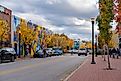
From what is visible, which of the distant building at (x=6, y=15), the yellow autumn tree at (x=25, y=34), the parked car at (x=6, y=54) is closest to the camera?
the parked car at (x=6, y=54)

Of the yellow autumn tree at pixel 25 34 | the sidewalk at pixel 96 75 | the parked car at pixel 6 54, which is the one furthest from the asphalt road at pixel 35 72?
the yellow autumn tree at pixel 25 34

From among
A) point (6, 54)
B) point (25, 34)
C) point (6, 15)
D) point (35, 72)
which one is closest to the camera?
point (35, 72)

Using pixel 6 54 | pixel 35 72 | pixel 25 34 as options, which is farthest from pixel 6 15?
pixel 35 72

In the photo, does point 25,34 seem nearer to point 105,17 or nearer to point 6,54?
point 6,54

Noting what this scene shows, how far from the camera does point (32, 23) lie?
91250 mm

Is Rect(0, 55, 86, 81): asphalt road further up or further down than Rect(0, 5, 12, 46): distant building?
further down

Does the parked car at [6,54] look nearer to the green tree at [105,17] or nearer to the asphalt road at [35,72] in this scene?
the asphalt road at [35,72]

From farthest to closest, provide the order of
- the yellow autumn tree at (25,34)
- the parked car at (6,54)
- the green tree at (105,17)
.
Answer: the yellow autumn tree at (25,34) < the parked car at (6,54) < the green tree at (105,17)

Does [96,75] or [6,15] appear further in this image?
[6,15]

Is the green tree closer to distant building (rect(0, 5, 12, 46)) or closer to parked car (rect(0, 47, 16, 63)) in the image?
parked car (rect(0, 47, 16, 63))

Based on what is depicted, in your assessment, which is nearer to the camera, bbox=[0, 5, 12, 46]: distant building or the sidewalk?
the sidewalk

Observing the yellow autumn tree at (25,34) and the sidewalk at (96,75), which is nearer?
the sidewalk at (96,75)

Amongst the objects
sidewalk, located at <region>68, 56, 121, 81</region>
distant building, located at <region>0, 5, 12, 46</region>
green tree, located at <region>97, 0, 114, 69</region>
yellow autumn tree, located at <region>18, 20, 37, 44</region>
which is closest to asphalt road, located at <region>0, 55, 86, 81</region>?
sidewalk, located at <region>68, 56, 121, 81</region>

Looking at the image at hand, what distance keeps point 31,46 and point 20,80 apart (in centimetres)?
6468
